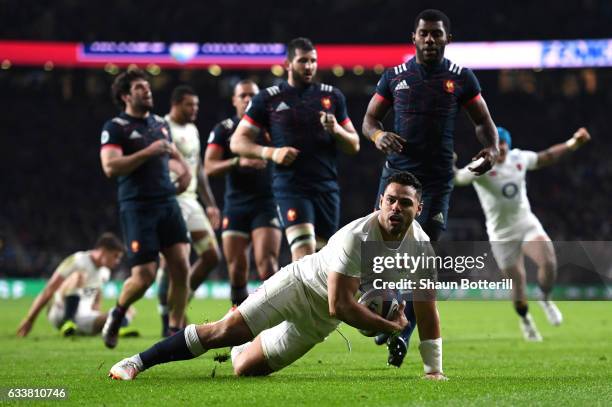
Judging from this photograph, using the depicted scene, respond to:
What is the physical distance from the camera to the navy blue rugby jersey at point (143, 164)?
33.4ft

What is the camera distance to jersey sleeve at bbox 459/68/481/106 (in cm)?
813

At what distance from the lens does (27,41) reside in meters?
35.2

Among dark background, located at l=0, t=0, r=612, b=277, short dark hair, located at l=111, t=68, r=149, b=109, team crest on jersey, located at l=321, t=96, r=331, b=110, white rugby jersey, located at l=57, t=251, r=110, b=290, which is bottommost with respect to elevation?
white rugby jersey, located at l=57, t=251, r=110, b=290

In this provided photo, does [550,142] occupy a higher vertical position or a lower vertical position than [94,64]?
lower

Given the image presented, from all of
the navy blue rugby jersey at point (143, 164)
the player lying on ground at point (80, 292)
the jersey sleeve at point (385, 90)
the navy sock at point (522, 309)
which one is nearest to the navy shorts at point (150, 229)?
the navy blue rugby jersey at point (143, 164)

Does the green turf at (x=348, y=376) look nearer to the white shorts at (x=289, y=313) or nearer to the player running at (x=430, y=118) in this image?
the white shorts at (x=289, y=313)

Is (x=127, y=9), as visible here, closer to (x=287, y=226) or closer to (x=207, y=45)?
(x=207, y=45)

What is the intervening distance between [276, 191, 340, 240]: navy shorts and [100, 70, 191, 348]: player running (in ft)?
4.65

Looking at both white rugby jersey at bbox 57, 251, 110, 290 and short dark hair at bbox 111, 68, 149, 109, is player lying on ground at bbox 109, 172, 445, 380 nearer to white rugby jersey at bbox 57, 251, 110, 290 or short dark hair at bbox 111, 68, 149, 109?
short dark hair at bbox 111, 68, 149, 109

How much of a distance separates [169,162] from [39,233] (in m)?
22.6

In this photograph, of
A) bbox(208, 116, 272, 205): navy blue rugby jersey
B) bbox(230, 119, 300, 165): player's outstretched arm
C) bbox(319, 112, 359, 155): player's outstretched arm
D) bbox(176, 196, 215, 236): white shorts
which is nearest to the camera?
bbox(319, 112, 359, 155): player's outstretched arm

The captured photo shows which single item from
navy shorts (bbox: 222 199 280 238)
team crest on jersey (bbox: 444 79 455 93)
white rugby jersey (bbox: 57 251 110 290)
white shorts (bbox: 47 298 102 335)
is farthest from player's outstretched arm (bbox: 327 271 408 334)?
white rugby jersey (bbox: 57 251 110 290)

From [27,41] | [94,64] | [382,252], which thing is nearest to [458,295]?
[94,64]

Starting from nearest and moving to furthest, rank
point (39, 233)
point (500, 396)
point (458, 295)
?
1. point (500, 396)
2. point (458, 295)
3. point (39, 233)
